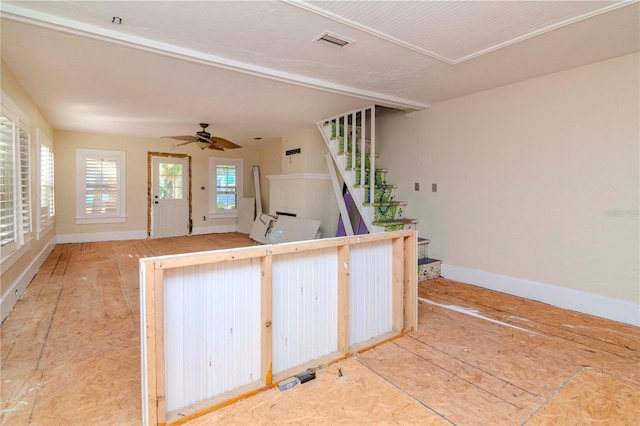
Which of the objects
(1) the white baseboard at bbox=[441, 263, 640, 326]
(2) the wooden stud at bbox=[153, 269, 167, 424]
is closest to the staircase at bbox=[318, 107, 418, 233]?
(1) the white baseboard at bbox=[441, 263, 640, 326]

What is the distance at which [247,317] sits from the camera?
1.97 metres

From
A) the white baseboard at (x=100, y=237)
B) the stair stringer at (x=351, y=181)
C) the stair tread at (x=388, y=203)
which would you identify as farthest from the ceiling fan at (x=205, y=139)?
the white baseboard at (x=100, y=237)

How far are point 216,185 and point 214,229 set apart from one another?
1176 mm

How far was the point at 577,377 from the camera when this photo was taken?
7.02 ft

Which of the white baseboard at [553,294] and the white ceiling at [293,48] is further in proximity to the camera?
the white baseboard at [553,294]

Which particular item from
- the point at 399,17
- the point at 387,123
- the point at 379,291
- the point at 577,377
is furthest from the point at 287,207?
the point at 577,377

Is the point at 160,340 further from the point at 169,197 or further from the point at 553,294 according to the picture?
the point at 169,197

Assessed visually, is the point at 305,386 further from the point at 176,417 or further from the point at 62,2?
the point at 62,2

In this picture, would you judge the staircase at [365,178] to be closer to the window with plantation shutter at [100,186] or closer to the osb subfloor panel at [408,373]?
the osb subfloor panel at [408,373]

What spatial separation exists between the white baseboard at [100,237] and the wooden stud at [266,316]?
22.5 feet

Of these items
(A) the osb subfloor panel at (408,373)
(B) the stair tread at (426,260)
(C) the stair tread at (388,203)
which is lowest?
(A) the osb subfloor panel at (408,373)

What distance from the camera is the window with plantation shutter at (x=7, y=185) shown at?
9.80 feet

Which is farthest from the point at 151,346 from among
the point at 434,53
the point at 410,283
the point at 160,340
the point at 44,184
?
the point at 44,184

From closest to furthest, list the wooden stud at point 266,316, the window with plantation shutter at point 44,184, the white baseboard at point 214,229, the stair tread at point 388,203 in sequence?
the wooden stud at point 266,316 < the stair tread at point 388,203 < the window with plantation shutter at point 44,184 < the white baseboard at point 214,229
